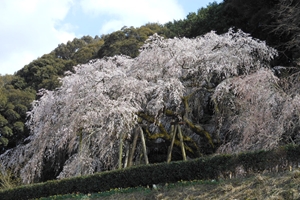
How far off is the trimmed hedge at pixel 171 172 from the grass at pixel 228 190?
20 cm

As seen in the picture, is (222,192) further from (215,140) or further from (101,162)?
(101,162)

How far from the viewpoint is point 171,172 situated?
8156 mm

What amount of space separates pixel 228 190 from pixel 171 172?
5.09ft

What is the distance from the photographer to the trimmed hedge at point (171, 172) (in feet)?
23.4

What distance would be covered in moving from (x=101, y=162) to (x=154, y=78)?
10.1ft

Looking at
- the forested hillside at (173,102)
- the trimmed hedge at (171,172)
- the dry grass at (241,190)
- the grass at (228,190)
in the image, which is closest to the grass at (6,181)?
the forested hillside at (173,102)

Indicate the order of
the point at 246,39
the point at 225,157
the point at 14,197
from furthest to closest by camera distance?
the point at 246,39
the point at 14,197
the point at 225,157

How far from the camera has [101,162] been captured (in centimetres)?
1252

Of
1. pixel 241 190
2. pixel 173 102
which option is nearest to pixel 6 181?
pixel 173 102

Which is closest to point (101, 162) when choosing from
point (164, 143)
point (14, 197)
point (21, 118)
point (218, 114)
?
point (164, 143)

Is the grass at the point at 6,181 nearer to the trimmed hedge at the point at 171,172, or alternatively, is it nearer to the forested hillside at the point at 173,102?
the forested hillside at the point at 173,102

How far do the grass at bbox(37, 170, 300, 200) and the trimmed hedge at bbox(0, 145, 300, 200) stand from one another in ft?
0.64

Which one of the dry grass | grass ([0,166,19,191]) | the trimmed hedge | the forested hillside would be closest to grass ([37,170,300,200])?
the dry grass

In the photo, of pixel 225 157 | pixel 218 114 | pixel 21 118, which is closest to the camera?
pixel 225 157
